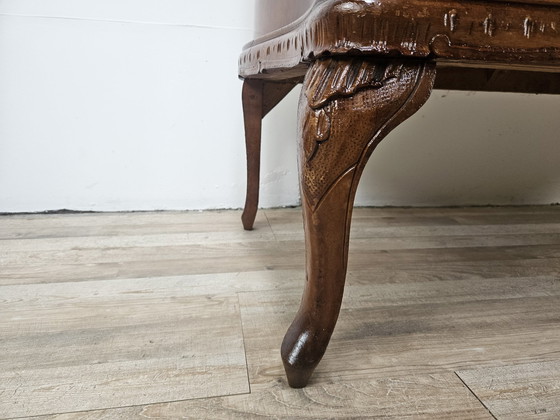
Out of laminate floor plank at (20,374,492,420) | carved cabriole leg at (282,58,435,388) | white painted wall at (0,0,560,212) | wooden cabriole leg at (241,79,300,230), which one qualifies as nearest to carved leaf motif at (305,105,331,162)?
carved cabriole leg at (282,58,435,388)

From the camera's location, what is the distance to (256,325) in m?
0.61

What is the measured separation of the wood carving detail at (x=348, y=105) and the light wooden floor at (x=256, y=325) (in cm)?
26

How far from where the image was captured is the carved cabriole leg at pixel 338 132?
366 mm

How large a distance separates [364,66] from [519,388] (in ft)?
1.30

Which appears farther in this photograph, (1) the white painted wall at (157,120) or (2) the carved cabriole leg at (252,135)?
(1) the white painted wall at (157,120)

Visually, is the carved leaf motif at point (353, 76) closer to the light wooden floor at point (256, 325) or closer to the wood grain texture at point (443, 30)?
the wood grain texture at point (443, 30)

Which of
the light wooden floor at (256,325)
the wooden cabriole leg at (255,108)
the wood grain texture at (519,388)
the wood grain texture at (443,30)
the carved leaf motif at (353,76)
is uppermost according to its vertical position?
the wood grain texture at (443,30)

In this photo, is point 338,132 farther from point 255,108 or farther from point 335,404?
point 255,108

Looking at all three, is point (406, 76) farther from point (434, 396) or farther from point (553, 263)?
point (553, 263)

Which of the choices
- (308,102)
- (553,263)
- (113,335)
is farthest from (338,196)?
(553,263)

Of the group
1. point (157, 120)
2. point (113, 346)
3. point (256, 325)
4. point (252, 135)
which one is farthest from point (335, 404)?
point (157, 120)

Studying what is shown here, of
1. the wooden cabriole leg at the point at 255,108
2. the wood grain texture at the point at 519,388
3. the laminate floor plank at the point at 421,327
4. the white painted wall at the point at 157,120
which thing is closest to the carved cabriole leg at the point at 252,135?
the wooden cabriole leg at the point at 255,108

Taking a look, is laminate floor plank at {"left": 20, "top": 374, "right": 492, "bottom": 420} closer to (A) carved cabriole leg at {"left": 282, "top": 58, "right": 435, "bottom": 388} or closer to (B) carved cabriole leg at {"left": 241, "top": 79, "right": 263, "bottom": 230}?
(A) carved cabriole leg at {"left": 282, "top": 58, "right": 435, "bottom": 388}

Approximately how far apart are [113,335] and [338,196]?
381mm
